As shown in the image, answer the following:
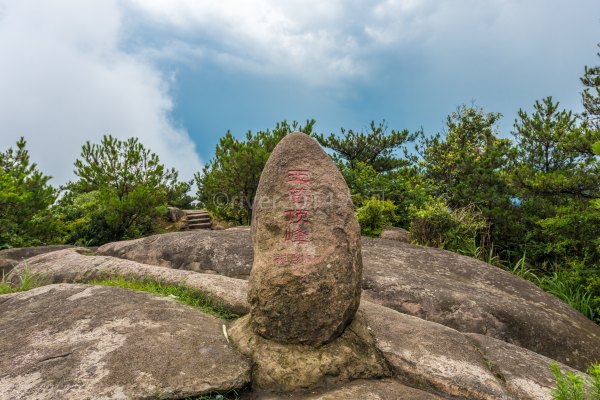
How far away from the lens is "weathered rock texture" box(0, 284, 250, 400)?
403 cm

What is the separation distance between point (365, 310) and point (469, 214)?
851cm

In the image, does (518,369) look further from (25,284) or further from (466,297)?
(25,284)

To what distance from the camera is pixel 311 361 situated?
4414 millimetres

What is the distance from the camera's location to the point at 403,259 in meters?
9.21

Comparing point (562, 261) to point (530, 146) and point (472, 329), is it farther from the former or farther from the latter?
point (472, 329)

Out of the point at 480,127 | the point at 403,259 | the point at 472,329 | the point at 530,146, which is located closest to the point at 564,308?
the point at 472,329

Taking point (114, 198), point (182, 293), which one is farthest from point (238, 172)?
point (182, 293)

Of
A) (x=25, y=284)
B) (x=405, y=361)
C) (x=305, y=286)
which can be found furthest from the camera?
(x=25, y=284)

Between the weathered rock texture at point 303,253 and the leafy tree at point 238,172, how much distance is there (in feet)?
36.6

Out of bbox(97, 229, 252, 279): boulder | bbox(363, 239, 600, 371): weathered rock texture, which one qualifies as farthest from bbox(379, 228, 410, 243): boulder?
bbox(97, 229, 252, 279): boulder

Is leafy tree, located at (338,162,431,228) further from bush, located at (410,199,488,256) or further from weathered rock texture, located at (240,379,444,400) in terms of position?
weathered rock texture, located at (240,379,444,400)

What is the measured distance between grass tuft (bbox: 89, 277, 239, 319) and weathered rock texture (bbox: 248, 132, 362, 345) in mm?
1444

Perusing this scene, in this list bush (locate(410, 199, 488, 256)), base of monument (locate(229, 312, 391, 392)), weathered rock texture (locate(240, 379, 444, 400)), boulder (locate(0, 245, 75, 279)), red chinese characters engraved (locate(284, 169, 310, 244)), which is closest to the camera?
weathered rock texture (locate(240, 379, 444, 400))

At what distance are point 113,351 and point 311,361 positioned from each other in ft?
6.96
